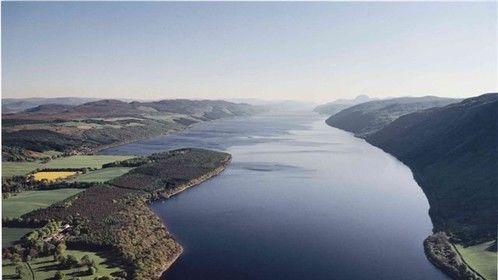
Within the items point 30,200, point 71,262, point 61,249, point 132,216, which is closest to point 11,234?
point 61,249

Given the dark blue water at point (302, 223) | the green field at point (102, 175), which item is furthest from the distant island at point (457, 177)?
the green field at point (102, 175)

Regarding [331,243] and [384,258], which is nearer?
[384,258]

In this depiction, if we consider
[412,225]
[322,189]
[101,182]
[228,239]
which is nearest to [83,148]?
[101,182]

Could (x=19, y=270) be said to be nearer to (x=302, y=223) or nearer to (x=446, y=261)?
(x=302, y=223)

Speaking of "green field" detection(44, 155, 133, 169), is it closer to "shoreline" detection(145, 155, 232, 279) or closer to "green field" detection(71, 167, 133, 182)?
"green field" detection(71, 167, 133, 182)

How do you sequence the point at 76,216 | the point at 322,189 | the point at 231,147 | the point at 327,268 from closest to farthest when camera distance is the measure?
the point at 327,268
the point at 76,216
the point at 322,189
the point at 231,147

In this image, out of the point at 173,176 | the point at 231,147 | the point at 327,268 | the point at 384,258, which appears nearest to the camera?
the point at 327,268

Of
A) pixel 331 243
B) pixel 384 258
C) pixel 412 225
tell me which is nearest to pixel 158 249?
pixel 331 243

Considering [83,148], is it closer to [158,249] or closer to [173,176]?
[173,176]
